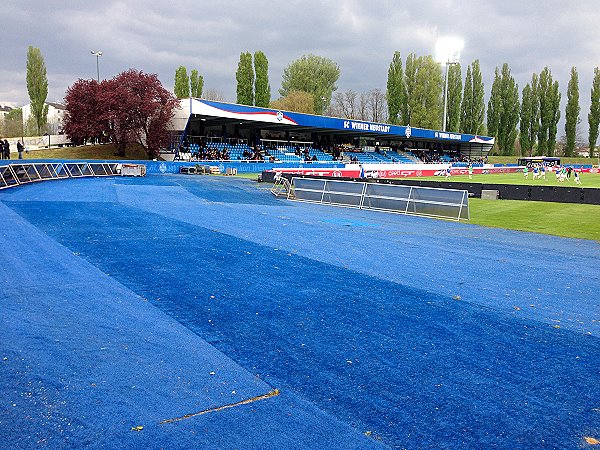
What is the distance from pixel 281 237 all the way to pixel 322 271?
4.23m

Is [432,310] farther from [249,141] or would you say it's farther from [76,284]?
[249,141]

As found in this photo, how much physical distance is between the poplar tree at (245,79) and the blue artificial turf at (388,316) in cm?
6464

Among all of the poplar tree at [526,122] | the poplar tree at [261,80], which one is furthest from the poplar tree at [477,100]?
the poplar tree at [261,80]

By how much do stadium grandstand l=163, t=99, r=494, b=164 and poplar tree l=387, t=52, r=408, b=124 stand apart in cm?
783

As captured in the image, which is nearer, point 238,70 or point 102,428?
point 102,428

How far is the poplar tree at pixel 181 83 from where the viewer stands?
87.1m

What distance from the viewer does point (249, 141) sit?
62281mm

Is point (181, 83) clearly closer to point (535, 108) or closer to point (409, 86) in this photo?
point (409, 86)

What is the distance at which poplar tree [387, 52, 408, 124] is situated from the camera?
89.6 meters

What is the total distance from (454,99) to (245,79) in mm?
43354

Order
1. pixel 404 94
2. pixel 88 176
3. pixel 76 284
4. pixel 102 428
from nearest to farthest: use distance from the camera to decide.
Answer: pixel 102 428
pixel 76 284
pixel 88 176
pixel 404 94

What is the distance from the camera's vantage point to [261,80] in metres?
77.0

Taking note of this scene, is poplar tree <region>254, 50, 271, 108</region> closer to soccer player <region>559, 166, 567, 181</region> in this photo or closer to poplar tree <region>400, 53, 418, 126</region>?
poplar tree <region>400, 53, 418, 126</region>

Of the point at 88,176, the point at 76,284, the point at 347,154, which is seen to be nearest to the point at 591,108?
the point at 347,154
